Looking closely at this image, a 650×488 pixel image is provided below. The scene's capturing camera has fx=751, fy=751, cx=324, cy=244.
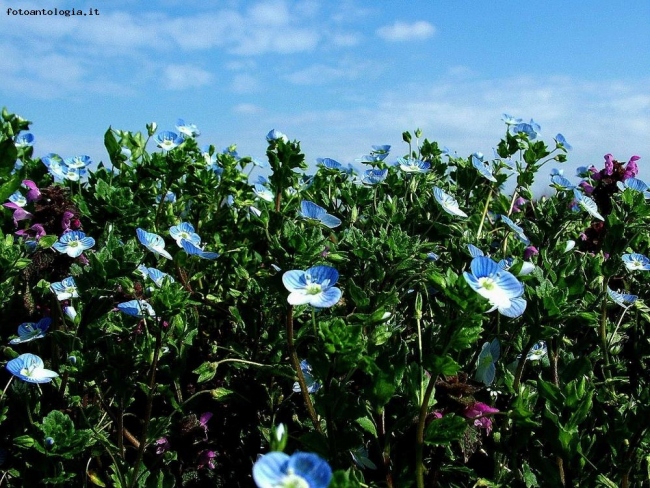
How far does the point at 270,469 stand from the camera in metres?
0.77

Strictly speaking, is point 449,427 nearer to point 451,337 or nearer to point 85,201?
point 451,337

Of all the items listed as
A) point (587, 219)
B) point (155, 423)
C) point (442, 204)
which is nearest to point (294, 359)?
point (155, 423)

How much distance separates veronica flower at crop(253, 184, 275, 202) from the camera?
2799 mm

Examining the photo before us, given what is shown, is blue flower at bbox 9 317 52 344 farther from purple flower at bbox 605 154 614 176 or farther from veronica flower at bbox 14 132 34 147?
purple flower at bbox 605 154 614 176

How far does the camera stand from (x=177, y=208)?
255cm

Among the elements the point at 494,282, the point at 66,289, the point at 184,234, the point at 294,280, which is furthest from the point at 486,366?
the point at 66,289

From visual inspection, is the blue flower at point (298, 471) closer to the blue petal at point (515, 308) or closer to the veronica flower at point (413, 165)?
the blue petal at point (515, 308)

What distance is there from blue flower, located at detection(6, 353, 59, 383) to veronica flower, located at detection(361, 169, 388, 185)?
1350 millimetres

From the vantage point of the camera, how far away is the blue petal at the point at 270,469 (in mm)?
755

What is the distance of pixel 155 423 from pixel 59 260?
0.68m

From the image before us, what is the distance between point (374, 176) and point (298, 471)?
2008mm

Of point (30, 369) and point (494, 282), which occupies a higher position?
point (494, 282)

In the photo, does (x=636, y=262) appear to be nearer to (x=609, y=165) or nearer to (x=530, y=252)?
(x=530, y=252)

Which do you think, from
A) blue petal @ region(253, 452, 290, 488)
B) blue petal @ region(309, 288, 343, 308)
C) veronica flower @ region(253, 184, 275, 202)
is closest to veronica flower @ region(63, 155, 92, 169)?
veronica flower @ region(253, 184, 275, 202)
